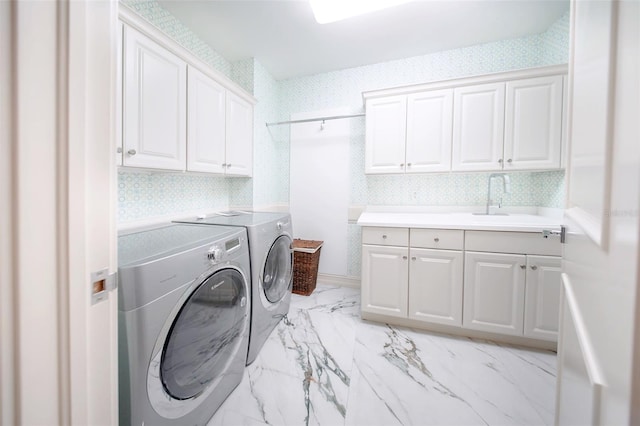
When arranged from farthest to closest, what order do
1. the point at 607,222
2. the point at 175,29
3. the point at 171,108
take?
the point at 175,29
the point at 171,108
the point at 607,222

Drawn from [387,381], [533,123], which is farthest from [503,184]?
[387,381]

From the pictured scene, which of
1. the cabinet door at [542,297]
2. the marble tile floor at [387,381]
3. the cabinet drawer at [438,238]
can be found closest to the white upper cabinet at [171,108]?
the marble tile floor at [387,381]

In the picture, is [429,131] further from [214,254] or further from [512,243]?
[214,254]

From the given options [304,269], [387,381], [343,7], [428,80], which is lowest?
[387,381]

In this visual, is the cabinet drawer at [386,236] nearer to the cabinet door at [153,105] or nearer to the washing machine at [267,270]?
the washing machine at [267,270]

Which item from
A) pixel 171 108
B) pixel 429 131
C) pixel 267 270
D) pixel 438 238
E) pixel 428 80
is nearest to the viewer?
pixel 171 108

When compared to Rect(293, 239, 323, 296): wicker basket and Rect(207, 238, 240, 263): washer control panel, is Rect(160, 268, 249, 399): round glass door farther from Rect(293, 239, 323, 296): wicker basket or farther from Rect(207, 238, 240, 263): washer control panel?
Rect(293, 239, 323, 296): wicker basket

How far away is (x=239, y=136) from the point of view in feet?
7.72

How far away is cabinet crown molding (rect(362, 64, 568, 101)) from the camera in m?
1.92

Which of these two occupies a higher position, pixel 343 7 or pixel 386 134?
pixel 343 7

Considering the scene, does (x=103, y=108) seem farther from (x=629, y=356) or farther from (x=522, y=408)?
(x=522, y=408)

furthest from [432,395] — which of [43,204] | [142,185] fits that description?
[142,185]

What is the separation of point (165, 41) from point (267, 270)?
1614mm

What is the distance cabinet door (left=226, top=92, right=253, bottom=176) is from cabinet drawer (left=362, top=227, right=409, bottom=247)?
4.39 feet
